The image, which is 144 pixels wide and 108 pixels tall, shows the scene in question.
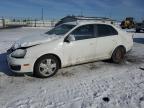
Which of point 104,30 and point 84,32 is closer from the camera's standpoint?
point 84,32

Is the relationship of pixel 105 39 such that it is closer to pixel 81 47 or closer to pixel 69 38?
pixel 81 47

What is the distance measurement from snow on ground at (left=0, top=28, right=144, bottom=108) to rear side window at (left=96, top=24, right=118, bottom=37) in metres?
1.11

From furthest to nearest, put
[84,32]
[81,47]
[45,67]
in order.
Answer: [84,32] < [81,47] < [45,67]

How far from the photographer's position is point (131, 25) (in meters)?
44.9

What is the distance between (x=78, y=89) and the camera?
5219 mm

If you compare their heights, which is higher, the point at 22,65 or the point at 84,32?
the point at 84,32

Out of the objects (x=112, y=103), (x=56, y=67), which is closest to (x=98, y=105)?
(x=112, y=103)

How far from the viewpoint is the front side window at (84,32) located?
671cm

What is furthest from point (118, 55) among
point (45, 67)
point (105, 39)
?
point (45, 67)

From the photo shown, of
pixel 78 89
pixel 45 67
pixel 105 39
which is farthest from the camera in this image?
pixel 105 39

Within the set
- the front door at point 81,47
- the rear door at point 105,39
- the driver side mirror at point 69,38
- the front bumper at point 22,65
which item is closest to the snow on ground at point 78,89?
the front bumper at point 22,65

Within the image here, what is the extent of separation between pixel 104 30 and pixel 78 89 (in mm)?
2953

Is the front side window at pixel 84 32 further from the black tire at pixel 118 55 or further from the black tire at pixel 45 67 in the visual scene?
the black tire at pixel 118 55

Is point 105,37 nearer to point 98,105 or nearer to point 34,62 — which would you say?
point 34,62
